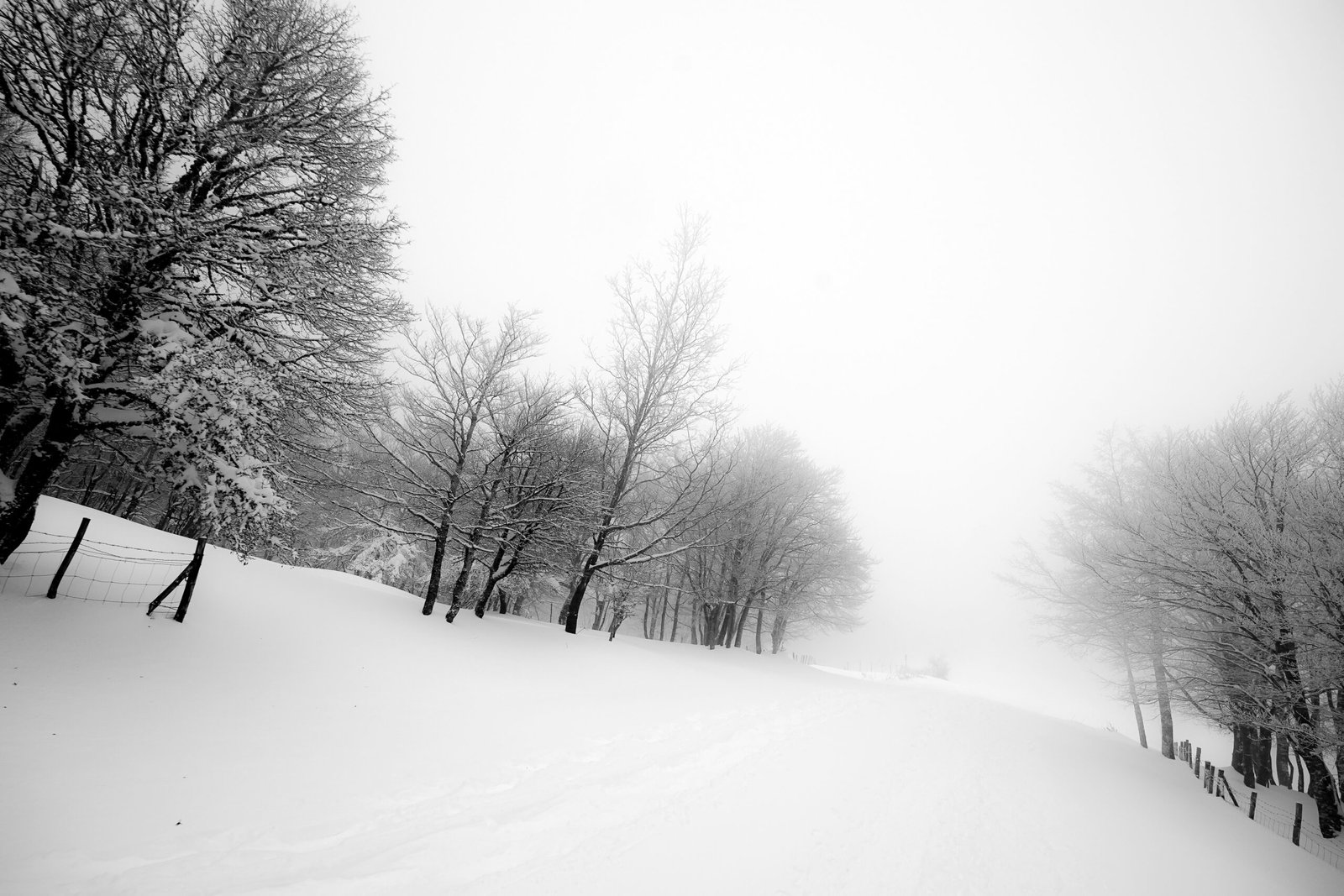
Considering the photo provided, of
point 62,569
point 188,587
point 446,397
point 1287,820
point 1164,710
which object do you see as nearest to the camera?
point 62,569

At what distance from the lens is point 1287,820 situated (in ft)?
32.7

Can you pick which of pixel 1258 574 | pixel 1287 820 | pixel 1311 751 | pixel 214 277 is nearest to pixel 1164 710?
pixel 1287 820

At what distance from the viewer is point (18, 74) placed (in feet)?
19.2

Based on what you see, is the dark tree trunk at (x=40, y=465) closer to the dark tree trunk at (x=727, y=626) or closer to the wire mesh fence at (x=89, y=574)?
the wire mesh fence at (x=89, y=574)

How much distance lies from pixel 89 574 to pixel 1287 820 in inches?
890

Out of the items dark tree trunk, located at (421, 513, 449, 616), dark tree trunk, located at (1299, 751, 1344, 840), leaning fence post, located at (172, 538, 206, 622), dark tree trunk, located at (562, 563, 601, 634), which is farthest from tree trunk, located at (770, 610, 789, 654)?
leaning fence post, located at (172, 538, 206, 622)

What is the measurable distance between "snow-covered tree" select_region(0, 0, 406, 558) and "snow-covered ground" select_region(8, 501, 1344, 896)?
6.94 ft

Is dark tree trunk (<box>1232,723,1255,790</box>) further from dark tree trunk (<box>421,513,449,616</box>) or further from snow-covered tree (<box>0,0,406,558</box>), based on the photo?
snow-covered tree (<box>0,0,406,558</box>)

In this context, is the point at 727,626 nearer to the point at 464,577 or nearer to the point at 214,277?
the point at 464,577

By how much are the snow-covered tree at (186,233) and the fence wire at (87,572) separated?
0.58m

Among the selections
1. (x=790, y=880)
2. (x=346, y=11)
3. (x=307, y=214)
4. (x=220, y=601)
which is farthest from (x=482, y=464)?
(x=790, y=880)

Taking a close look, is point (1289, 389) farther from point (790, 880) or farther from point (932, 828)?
point (790, 880)

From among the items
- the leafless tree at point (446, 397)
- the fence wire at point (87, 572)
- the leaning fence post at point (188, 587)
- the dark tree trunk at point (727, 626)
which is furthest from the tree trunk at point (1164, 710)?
the fence wire at point (87, 572)

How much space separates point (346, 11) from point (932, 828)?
15020 millimetres
